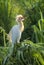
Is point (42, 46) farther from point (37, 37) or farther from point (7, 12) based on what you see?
point (7, 12)

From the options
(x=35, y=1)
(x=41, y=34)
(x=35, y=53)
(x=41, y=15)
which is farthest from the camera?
(x=35, y=1)

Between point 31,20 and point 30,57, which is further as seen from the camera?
point 31,20

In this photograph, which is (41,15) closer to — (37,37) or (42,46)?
(37,37)

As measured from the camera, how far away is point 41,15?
6.42m

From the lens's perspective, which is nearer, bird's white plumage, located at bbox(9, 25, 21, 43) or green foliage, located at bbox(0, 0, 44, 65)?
green foliage, located at bbox(0, 0, 44, 65)

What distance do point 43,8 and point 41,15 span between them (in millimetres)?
426

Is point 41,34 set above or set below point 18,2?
below

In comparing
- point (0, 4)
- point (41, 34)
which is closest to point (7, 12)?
point (0, 4)

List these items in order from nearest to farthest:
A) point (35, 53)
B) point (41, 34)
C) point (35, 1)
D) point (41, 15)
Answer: point (35, 53) < point (41, 34) < point (41, 15) < point (35, 1)

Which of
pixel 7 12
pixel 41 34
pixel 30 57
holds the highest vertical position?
pixel 7 12

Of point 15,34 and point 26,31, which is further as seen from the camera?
point 26,31

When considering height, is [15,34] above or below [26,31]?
below

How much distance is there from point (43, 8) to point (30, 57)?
2271 millimetres

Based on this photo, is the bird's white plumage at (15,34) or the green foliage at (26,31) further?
the bird's white plumage at (15,34)
